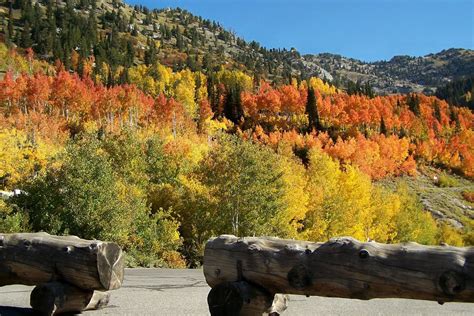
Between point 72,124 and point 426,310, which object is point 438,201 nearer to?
point 72,124

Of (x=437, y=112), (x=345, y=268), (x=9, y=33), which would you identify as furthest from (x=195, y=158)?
(x=437, y=112)

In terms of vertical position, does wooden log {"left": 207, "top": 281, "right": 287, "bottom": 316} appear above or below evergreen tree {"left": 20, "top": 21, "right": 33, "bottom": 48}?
below

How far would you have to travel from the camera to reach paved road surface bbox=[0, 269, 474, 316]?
344 inches

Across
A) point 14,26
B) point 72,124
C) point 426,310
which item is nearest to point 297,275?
point 426,310

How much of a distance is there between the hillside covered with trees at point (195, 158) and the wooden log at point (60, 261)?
12.4 m

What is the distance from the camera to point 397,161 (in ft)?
331

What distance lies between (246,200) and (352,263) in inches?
915

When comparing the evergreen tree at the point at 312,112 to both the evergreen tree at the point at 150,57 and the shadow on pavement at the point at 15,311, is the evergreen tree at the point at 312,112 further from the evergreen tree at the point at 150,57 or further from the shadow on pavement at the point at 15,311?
the shadow on pavement at the point at 15,311

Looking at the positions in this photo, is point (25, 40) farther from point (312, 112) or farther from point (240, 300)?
point (240, 300)

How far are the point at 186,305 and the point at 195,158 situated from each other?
35.7 metres

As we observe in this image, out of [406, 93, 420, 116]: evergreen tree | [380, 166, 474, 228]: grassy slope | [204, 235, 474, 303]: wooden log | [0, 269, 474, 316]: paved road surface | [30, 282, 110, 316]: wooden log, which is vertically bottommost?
[380, 166, 474, 228]: grassy slope

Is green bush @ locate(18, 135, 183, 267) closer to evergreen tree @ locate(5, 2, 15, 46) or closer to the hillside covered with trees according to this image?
the hillside covered with trees

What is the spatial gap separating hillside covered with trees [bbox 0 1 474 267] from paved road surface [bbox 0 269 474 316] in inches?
379

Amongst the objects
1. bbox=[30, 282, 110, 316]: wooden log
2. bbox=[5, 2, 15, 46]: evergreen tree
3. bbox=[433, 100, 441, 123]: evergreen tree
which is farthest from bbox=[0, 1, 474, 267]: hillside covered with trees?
bbox=[30, 282, 110, 316]: wooden log
